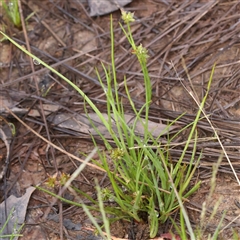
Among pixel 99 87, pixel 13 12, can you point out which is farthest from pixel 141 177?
pixel 13 12

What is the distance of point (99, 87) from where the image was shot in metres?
1.97

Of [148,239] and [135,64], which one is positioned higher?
[135,64]

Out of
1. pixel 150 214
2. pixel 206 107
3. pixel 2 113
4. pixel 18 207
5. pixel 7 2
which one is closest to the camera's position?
pixel 150 214

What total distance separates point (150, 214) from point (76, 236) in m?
0.30

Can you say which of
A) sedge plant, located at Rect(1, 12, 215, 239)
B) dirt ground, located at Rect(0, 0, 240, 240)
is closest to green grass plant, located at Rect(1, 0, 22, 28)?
dirt ground, located at Rect(0, 0, 240, 240)

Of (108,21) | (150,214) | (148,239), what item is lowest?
(148,239)

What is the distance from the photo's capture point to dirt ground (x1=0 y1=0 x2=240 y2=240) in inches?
62.7

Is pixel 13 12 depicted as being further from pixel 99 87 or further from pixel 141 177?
pixel 141 177

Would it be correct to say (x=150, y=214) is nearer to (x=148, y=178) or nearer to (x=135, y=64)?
(x=148, y=178)

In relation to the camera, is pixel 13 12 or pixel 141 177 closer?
pixel 141 177

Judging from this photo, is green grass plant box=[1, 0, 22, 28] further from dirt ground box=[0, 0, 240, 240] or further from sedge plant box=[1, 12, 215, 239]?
sedge plant box=[1, 12, 215, 239]

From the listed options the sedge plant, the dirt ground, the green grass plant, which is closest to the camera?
the sedge plant

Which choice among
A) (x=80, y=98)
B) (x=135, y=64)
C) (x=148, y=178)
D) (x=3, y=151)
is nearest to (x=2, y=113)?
(x=3, y=151)

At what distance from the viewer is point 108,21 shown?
223cm
